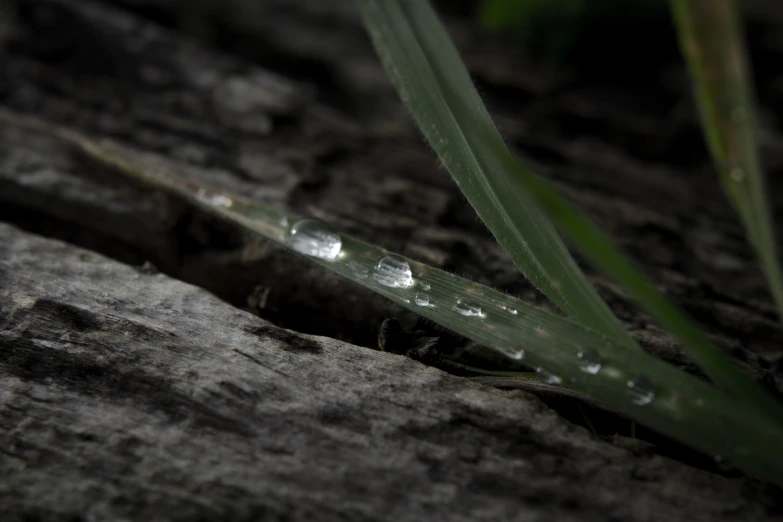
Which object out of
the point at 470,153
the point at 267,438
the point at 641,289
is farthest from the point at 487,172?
the point at 267,438

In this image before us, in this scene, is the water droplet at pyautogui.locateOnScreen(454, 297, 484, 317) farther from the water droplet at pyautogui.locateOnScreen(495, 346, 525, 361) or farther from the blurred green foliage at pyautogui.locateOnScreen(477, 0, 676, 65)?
the blurred green foliage at pyautogui.locateOnScreen(477, 0, 676, 65)

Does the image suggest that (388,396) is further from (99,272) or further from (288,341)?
(99,272)

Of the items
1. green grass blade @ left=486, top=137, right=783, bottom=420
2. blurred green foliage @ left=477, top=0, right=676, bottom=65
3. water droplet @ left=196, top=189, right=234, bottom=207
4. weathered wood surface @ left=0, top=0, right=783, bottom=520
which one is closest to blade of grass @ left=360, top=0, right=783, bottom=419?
green grass blade @ left=486, top=137, right=783, bottom=420

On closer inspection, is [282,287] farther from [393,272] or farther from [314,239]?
[393,272]

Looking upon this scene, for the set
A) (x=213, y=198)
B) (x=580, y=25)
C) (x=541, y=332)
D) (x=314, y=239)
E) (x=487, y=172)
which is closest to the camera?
(x=541, y=332)

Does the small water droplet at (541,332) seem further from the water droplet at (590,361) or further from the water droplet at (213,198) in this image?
the water droplet at (213,198)

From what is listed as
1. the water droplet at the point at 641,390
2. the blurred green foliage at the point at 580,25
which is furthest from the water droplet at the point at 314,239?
the blurred green foliage at the point at 580,25
